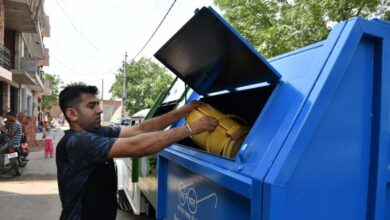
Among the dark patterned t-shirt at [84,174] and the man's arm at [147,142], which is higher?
the man's arm at [147,142]

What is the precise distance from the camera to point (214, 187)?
6.29ft

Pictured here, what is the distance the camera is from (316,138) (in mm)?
1484

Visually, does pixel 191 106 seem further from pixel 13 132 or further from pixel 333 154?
pixel 13 132

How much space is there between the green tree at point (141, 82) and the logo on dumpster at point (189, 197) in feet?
123

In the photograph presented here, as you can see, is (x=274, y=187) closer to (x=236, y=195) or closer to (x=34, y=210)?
(x=236, y=195)

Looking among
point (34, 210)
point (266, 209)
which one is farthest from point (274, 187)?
point (34, 210)

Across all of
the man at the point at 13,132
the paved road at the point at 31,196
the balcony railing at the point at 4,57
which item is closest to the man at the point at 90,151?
the paved road at the point at 31,196

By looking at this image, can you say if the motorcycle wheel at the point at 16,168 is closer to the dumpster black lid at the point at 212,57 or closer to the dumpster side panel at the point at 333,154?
the dumpster black lid at the point at 212,57

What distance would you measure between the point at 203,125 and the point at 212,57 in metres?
0.42

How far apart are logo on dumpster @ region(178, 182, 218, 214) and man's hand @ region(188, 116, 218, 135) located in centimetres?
33

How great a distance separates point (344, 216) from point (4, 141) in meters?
9.82

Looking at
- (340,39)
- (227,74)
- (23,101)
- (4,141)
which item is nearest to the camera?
(340,39)

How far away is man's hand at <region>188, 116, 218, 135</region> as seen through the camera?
2.15 metres

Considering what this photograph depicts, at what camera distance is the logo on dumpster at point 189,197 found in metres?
2.14
